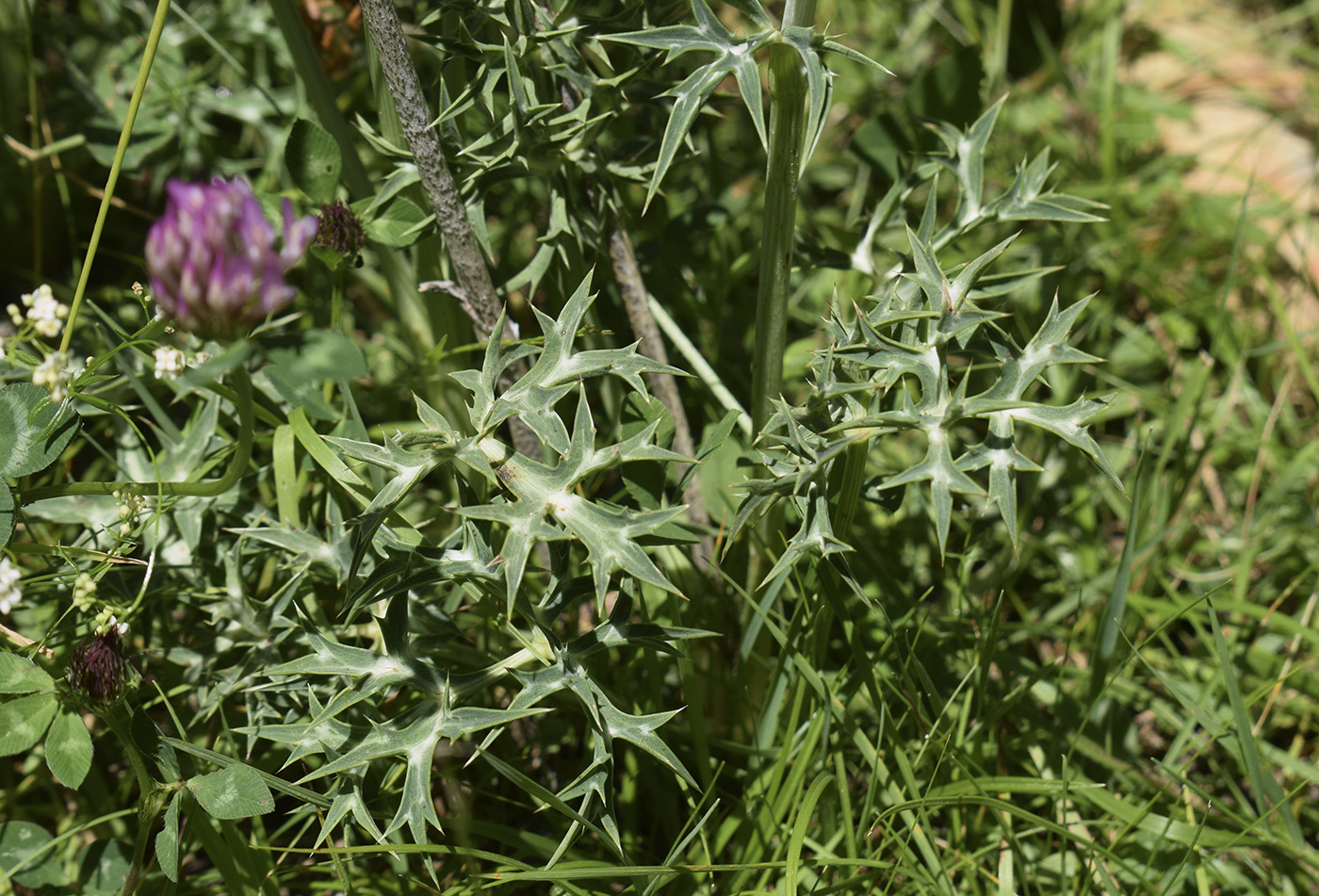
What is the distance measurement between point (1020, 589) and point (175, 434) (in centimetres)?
176

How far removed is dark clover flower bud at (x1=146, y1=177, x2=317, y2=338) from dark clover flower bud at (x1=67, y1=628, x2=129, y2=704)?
62 cm

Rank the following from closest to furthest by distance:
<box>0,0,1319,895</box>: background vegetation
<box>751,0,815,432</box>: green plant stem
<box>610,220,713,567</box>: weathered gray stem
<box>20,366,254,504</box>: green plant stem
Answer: <box>20,366,254,504</box>: green plant stem → <box>751,0,815,432</box>: green plant stem → <box>0,0,1319,895</box>: background vegetation → <box>610,220,713,567</box>: weathered gray stem

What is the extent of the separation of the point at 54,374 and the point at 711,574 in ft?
3.54

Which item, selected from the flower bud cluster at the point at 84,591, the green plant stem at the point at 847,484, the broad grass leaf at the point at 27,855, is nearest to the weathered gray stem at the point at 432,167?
the green plant stem at the point at 847,484

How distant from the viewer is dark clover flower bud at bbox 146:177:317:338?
3.10ft

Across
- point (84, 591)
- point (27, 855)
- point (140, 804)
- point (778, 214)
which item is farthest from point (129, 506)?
point (778, 214)

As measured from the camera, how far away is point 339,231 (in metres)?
1.53

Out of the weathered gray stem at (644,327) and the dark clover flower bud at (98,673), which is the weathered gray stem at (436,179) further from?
the dark clover flower bud at (98,673)

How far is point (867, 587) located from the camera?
187 cm

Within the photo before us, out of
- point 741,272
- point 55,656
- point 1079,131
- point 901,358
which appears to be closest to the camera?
point 901,358

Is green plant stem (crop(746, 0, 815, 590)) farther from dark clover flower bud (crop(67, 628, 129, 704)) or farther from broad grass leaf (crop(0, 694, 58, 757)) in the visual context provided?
broad grass leaf (crop(0, 694, 58, 757))

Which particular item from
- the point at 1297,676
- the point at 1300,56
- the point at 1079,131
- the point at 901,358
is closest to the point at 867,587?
the point at 901,358

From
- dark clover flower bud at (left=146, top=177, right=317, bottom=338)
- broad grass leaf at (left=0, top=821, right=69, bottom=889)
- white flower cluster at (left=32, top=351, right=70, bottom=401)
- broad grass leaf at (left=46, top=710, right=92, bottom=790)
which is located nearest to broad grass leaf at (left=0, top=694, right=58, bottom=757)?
broad grass leaf at (left=46, top=710, right=92, bottom=790)

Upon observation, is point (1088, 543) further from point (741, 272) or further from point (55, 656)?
point (55, 656)
